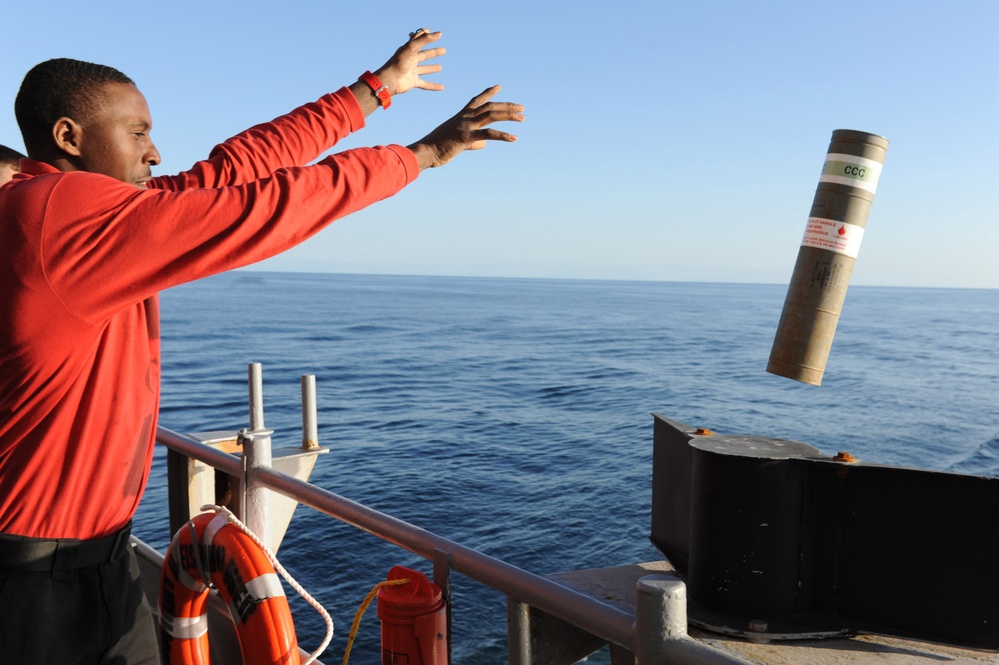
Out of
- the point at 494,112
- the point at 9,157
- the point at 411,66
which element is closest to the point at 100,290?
the point at 494,112

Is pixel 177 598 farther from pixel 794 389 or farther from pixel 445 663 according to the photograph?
pixel 794 389

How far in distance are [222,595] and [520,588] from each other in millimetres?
962

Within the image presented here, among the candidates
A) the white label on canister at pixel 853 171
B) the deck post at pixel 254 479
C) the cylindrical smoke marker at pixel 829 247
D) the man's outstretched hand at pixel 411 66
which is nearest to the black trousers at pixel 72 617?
the deck post at pixel 254 479

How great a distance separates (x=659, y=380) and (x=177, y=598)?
42423mm

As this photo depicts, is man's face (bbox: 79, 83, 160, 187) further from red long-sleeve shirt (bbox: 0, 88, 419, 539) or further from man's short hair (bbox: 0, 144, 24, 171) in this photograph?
man's short hair (bbox: 0, 144, 24, 171)

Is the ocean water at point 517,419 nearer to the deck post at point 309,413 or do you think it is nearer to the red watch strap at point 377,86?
the deck post at point 309,413

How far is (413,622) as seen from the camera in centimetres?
249

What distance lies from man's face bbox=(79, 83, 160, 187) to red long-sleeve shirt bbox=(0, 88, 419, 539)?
13 cm

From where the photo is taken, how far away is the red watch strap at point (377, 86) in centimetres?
272

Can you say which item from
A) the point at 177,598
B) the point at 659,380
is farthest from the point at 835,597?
the point at 659,380

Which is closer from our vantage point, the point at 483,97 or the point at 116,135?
the point at 116,135

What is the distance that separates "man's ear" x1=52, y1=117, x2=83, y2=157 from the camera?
1.95 meters

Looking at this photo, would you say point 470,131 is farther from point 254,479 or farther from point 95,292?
point 254,479

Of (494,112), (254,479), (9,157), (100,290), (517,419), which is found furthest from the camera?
(517,419)
